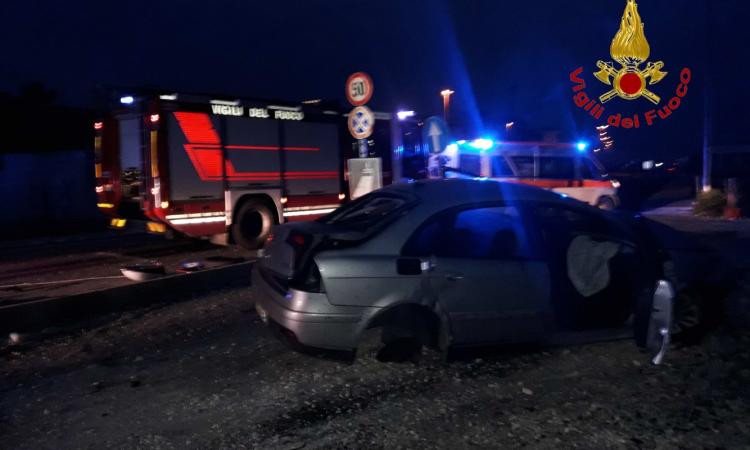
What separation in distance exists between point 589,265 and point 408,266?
1596 mm

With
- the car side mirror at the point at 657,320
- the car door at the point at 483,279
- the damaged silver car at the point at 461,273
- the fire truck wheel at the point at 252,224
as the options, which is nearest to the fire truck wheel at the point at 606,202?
the fire truck wheel at the point at 252,224

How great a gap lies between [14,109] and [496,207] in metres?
20.4

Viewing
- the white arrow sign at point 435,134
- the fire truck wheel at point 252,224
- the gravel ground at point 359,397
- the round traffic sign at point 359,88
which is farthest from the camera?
the fire truck wheel at point 252,224

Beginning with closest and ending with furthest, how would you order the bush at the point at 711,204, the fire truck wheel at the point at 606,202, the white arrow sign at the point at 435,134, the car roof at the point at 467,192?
the car roof at the point at 467,192, the white arrow sign at the point at 435,134, the fire truck wheel at the point at 606,202, the bush at the point at 711,204

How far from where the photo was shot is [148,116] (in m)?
11.1

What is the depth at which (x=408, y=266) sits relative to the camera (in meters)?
4.55

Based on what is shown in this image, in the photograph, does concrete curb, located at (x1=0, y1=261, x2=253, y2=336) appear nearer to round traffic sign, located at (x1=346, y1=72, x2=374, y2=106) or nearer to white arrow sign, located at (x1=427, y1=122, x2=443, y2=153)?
round traffic sign, located at (x1=346, y1=72, x2=374, y2=106)

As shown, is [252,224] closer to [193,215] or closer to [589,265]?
[193,215]

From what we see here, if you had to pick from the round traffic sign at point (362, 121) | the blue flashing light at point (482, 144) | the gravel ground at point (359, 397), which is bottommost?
the gravel ground at point (359, 397)

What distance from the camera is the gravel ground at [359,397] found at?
3.89m

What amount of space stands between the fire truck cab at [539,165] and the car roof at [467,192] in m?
8.07

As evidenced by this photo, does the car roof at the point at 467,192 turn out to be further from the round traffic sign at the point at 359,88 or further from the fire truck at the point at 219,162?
the fire truck at the point at 219,162

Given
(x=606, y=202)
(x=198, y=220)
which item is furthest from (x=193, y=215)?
(x=606, y=202)

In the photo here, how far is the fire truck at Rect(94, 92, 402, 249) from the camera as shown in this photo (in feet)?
36.6
